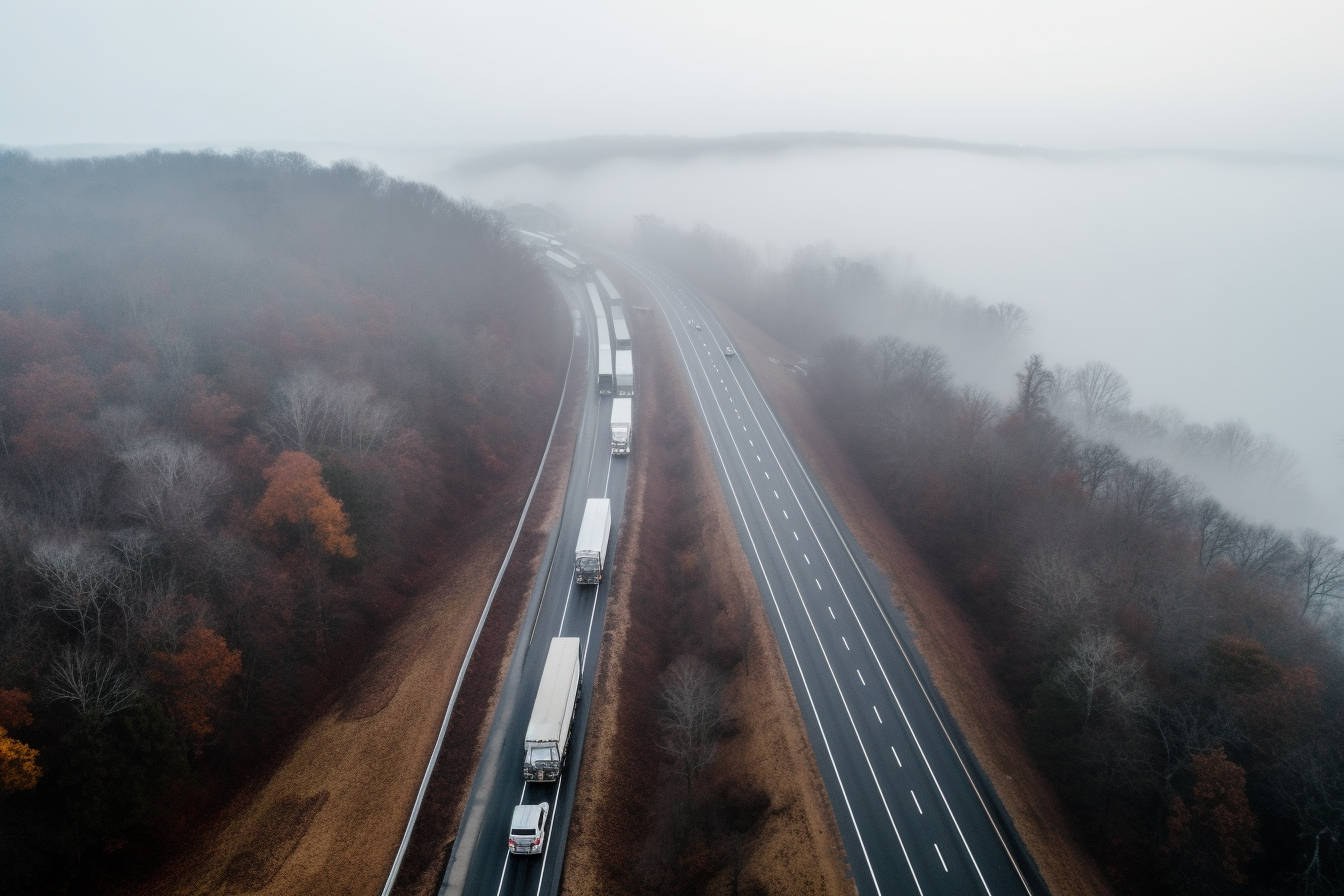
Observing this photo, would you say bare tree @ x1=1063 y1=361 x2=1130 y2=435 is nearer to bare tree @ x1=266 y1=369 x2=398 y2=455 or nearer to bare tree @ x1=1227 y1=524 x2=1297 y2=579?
bare tree @ x1=1227 y1=524 x2=1297 y2=579

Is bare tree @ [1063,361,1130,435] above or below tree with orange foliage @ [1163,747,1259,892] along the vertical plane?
above

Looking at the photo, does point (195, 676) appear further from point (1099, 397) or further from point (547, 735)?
point (1099, 397)

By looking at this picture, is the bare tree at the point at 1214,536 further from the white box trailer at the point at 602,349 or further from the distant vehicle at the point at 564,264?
the distant vehicle at the point at 564,264

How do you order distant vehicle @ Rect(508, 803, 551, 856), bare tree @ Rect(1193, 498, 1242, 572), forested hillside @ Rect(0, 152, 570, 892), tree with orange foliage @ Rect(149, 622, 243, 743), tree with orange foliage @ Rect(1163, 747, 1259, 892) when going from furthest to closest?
bare tree @ Rect(1193, 498, 1242, 572) → tree with orange foliage @ Rect(149, 622, 243, 743) → distant vehicle @ Rect(508, 803, 551, 856) → forested hillside @ Rect(0, 152, 570, 892) → tree with orange foliage @ Rect(1163, 747, 1259, 892)

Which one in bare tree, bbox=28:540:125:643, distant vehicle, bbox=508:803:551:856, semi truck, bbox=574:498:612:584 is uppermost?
bare tree, bbox=28:540:125:643

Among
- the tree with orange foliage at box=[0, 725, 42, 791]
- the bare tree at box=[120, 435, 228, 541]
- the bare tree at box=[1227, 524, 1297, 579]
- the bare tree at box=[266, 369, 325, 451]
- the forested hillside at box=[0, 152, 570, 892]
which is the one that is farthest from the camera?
the bare tree at box=[266, 369, 325, 451]

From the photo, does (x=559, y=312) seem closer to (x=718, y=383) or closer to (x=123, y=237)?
(x=718, y=383)

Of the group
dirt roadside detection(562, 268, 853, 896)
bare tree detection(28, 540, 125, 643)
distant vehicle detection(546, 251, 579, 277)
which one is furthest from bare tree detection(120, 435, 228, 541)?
distant vehicle detection(546, 251, 579, 277)

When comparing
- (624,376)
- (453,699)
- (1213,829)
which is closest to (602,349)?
(624,376)
